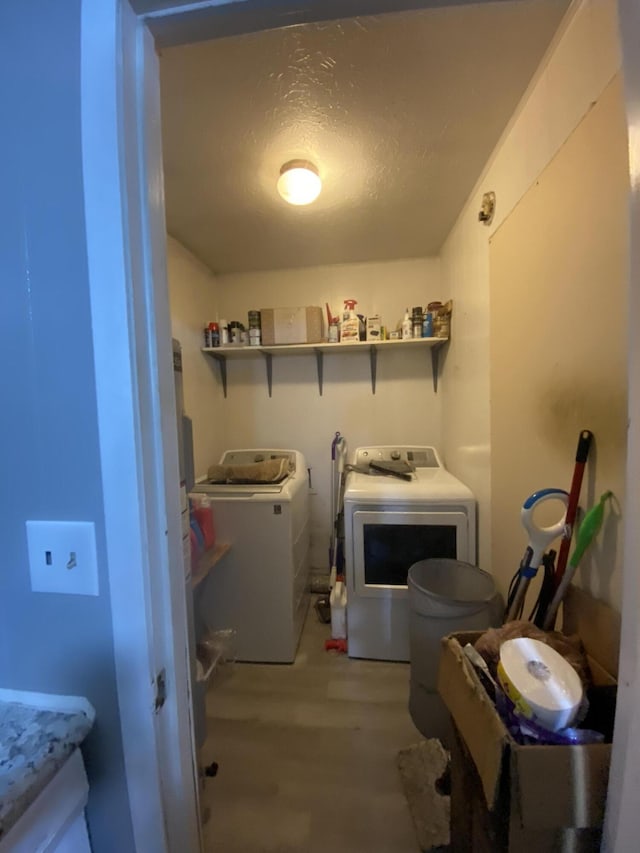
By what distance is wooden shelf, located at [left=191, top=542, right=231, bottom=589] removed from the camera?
1.59 metres

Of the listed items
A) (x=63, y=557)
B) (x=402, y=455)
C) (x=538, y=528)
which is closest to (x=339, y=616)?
(x=402, y=455)

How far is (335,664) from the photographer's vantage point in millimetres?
1994

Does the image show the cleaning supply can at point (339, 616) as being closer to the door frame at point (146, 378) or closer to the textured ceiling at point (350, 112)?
the door frame at point (146, 378)

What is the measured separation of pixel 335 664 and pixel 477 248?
89.0 inches

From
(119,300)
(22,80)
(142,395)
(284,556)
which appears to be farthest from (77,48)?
(284,556)

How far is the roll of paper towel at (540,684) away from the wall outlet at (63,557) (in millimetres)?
808

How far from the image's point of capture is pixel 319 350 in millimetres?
2678

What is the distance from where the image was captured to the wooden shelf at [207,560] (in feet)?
5.21

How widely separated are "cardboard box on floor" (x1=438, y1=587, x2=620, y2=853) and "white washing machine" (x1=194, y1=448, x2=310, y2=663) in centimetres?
118

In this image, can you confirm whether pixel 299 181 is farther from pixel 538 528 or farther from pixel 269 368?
pixel 538 528

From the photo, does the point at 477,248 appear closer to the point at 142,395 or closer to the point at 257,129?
the point at 257,129

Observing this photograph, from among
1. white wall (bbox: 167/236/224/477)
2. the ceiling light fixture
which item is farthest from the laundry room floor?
the ceiling light fixture

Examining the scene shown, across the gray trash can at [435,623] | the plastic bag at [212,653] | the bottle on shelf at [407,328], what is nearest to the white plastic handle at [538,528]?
the gray trash can at [435,623]

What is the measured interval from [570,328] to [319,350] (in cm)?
182
